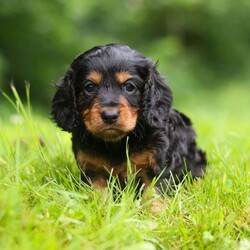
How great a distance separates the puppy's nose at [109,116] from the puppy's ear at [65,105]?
47 centimetres

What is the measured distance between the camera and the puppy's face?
346 centimetres

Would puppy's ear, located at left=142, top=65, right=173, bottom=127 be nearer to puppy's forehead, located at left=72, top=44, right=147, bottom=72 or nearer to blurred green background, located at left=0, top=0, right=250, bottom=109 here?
puppy's forehead, located at left=72, top=44, right=147, bottom=72

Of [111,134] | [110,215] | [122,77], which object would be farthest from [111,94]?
[110,215]

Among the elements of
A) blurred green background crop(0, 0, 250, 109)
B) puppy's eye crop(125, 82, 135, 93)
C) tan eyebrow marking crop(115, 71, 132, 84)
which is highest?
tan eyebrow marking crop(115, 71, 132, 84)

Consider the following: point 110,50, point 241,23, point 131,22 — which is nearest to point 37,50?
point 131,22

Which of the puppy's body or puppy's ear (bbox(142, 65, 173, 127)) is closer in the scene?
the puppy's body

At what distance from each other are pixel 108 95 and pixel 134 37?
1249 centimetres

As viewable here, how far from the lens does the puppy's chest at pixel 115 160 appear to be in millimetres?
3746

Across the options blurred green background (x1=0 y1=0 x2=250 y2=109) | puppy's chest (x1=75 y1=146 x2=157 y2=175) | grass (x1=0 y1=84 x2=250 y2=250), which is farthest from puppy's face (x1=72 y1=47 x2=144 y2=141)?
blurred green background (x1=0 y1=0 x2=250 y2=109)

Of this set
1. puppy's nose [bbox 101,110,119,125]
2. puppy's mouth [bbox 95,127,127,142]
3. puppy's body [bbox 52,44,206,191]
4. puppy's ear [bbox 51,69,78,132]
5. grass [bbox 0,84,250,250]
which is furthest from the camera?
puppy's ear [bbox 51,69,78,132]

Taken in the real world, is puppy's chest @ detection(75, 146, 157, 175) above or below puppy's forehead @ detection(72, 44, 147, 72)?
below

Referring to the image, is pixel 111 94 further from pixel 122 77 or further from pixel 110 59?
pixel 110 59

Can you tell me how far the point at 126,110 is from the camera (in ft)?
11.4

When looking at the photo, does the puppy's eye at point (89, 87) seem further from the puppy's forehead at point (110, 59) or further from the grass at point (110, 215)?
the grass at point (110, 215)
